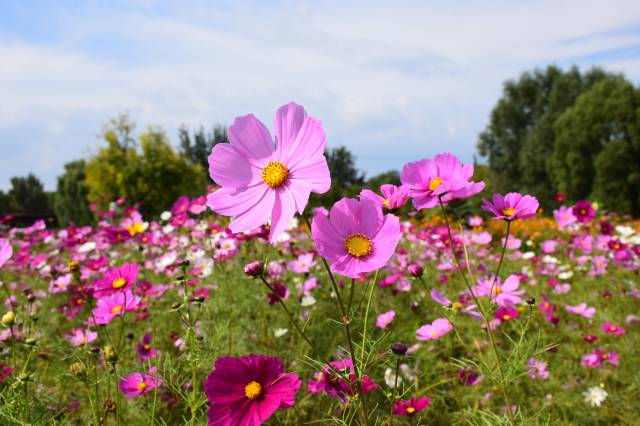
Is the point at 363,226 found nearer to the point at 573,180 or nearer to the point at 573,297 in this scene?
the point at 573,297

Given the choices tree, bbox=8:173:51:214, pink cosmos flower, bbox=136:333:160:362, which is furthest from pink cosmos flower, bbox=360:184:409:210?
tree, bbox=8:173:51:214

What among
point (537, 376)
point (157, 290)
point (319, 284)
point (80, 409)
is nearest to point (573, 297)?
point (537, 376)

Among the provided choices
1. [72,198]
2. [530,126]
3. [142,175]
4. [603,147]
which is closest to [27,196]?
[72,198]

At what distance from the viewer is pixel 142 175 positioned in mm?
16078

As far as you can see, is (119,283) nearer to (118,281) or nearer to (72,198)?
(118,281)

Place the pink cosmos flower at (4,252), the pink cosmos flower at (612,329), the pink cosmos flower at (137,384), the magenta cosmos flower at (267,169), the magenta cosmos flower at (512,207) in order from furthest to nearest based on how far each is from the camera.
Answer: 1. the pink cosmos flower at (612,329)
2. the pink cosmos flower at (137,384)
3. the pink cosmos flower at (4,252)
4. the magenta cosmos flower at (512,207)
5. the magenta cosmos flower at (267,169)

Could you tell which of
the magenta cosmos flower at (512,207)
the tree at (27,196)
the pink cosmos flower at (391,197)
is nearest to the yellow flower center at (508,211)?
the magenta cosmos flower at (512,207)

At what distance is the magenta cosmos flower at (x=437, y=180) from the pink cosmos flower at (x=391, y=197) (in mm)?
19

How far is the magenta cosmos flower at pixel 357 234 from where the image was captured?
74 cm

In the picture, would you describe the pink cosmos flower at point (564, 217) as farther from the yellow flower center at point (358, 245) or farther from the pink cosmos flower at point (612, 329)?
the yellow flower center at point (358, 245)

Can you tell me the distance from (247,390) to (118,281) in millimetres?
631

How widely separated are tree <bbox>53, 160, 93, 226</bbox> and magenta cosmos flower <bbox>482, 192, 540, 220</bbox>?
72.2 ft

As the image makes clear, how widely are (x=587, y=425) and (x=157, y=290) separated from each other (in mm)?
2055

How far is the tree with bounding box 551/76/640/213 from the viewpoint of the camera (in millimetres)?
15531
